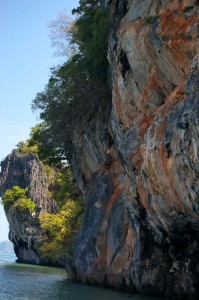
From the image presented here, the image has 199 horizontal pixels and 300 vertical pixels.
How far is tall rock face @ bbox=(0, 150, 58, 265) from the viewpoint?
68.6 m

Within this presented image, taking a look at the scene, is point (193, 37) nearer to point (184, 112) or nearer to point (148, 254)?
point (184, 112)

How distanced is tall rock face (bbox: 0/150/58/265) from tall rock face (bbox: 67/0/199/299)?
3576 cm

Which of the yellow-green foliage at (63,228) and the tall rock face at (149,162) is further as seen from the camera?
the yellow-green foliage at (63,228)

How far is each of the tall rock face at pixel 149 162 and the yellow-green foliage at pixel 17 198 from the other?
37157 mm

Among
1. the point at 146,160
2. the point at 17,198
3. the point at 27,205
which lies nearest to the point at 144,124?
the point at 146,160

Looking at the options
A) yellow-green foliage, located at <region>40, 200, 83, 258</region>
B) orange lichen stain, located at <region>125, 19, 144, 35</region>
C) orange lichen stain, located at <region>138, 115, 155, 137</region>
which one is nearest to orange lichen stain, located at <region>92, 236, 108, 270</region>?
orange lichen stain, located at <region>138, 115, 155, 137</region>

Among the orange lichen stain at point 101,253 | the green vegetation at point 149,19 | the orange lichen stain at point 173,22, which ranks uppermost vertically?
the green vegetation at point 149,19

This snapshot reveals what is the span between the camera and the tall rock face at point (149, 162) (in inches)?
726

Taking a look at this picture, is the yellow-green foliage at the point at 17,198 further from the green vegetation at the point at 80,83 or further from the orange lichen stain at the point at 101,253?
the orange lichen stain at the point at 101,253

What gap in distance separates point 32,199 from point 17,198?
8.64ft

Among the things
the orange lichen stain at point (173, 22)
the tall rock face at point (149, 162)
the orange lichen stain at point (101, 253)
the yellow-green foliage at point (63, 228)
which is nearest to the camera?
the tall rock face at point (149, 162)

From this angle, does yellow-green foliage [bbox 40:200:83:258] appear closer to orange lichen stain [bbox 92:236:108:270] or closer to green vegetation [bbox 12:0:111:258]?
green vegetation [bbox 12:0:111:258]

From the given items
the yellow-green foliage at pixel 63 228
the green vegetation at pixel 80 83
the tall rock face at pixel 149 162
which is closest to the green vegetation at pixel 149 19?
the tall rock face at pixel 149 162

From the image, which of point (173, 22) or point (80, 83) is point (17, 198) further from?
point (173, 22)
